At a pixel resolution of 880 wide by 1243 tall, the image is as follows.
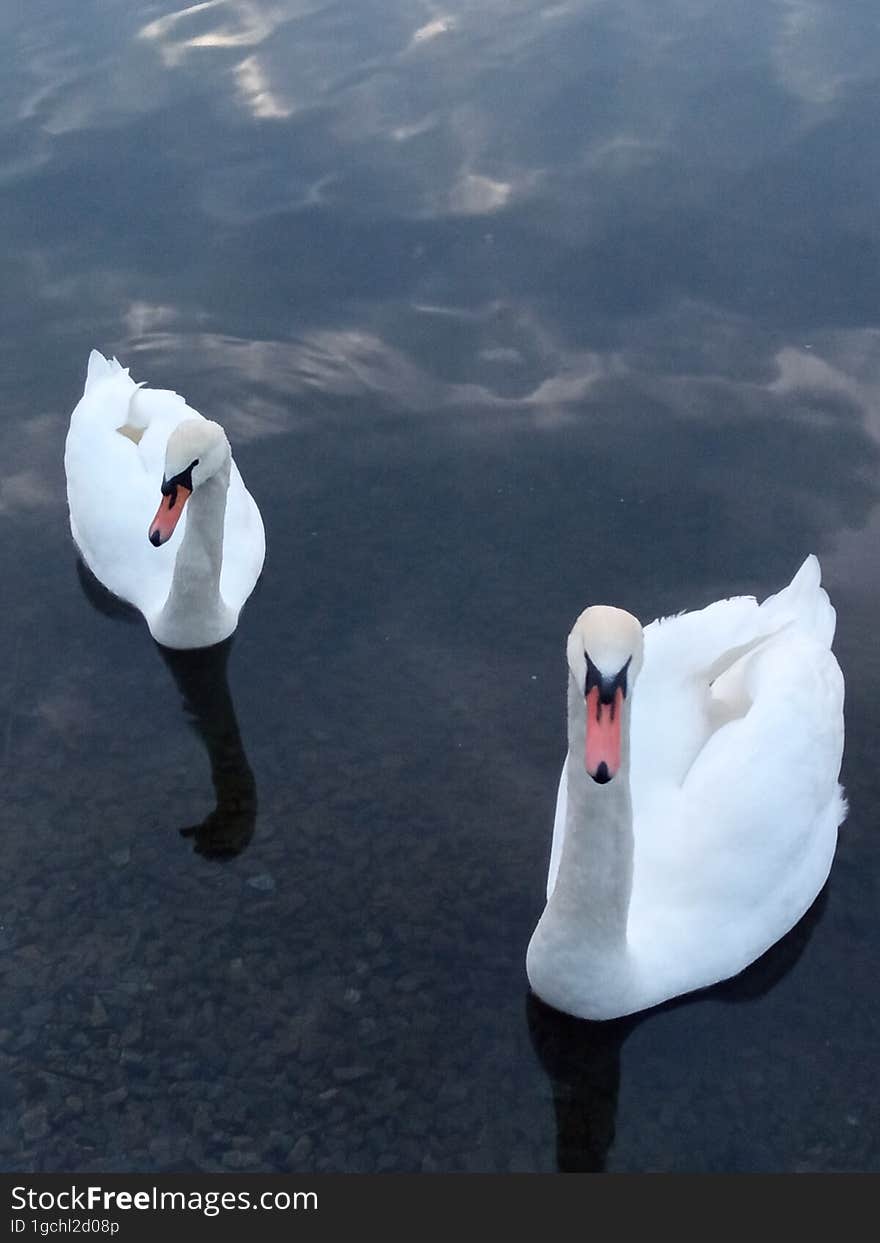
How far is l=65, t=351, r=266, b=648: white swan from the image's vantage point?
9.29m

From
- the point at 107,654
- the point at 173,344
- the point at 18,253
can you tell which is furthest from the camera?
the point at 18,253

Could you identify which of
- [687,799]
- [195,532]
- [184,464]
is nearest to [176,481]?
[184,464]

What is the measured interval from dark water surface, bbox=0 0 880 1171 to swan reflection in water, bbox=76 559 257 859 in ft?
0.09

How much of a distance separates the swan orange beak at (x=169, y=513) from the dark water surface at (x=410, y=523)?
1.09 metres

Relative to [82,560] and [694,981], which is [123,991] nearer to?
[694,981]

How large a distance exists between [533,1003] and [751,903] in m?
1.17

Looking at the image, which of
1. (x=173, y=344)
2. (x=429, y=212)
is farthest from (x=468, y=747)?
(x=429, y=212)

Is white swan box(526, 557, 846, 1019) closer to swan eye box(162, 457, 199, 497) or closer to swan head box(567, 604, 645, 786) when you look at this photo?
swan head box(567, 604, 645, 786)

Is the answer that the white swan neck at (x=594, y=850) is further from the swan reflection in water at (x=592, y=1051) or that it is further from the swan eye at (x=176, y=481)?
the swan eye at (x=176, y=481)

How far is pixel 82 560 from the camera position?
1075cm

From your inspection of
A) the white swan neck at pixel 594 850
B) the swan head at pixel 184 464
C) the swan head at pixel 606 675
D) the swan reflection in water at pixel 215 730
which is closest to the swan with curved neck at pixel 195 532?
the swan head at pixel 184 464

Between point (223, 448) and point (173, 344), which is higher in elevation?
point (223, 448)

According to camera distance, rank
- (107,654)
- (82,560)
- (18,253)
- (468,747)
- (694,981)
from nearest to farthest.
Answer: (694,981) < (468,747) < (107,654) < (82,560) < (18,253)

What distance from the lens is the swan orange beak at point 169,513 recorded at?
912 cm
